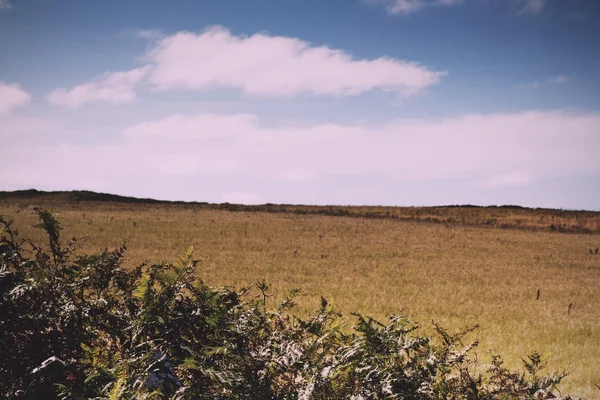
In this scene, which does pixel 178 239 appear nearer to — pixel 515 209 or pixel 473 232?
pixel 473 232

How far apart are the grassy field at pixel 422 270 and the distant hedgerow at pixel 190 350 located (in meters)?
0.38

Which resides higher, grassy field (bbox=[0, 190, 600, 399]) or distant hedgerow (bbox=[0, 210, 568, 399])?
distant hedgerow (bbox=[0, 210, 568, 399])

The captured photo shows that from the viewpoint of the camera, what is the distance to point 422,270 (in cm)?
1836

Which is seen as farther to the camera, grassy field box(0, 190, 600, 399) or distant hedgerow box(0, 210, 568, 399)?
grassy field box(0, 190, 600, 399)

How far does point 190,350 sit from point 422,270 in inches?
690

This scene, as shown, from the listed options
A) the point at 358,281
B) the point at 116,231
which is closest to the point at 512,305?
the point at 358,281

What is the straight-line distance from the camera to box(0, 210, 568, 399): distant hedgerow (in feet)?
6.30

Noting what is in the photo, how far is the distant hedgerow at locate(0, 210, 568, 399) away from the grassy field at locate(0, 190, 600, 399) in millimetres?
379

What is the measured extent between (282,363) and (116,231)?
2805 centimetres

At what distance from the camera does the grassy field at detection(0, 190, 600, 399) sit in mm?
10445

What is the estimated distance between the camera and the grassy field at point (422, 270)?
411 inches

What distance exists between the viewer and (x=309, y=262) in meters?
19.4

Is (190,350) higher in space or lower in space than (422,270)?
higher

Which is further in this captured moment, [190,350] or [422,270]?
[422,270]
